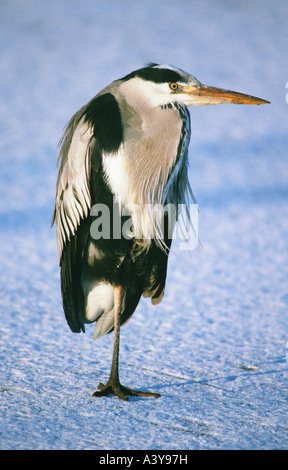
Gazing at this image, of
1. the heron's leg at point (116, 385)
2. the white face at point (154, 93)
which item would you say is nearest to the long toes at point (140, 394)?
the heron's leg at point (116, 385)

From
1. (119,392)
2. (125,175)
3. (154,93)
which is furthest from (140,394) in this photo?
(154,93)

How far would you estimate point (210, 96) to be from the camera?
2.38 meters

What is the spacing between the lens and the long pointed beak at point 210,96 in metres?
2.36

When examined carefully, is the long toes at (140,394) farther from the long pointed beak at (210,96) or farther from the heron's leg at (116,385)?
the long pointed beak at (210,96)

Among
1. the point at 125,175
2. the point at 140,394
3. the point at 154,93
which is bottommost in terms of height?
the point at 140,394

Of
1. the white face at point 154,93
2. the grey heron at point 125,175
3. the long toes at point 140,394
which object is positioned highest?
the white face at point 154,93

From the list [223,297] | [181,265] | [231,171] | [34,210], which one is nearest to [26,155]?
[34,210]

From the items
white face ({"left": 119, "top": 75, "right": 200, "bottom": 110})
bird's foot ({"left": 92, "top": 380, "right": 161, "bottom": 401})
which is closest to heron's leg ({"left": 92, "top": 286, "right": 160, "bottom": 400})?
bird's foot ({"left": 92, "top": 380, "right": 161, "bottom": 401})

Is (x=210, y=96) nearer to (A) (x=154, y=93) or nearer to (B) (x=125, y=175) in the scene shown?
(A) (x=154, y=93)

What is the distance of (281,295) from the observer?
3803 millimetres

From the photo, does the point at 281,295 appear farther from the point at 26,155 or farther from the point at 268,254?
the point at 26,155

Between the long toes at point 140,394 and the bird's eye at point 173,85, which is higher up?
the bird's eye at point 173,85

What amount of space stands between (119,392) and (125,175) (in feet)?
2.91

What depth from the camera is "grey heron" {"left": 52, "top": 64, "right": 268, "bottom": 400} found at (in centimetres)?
232
